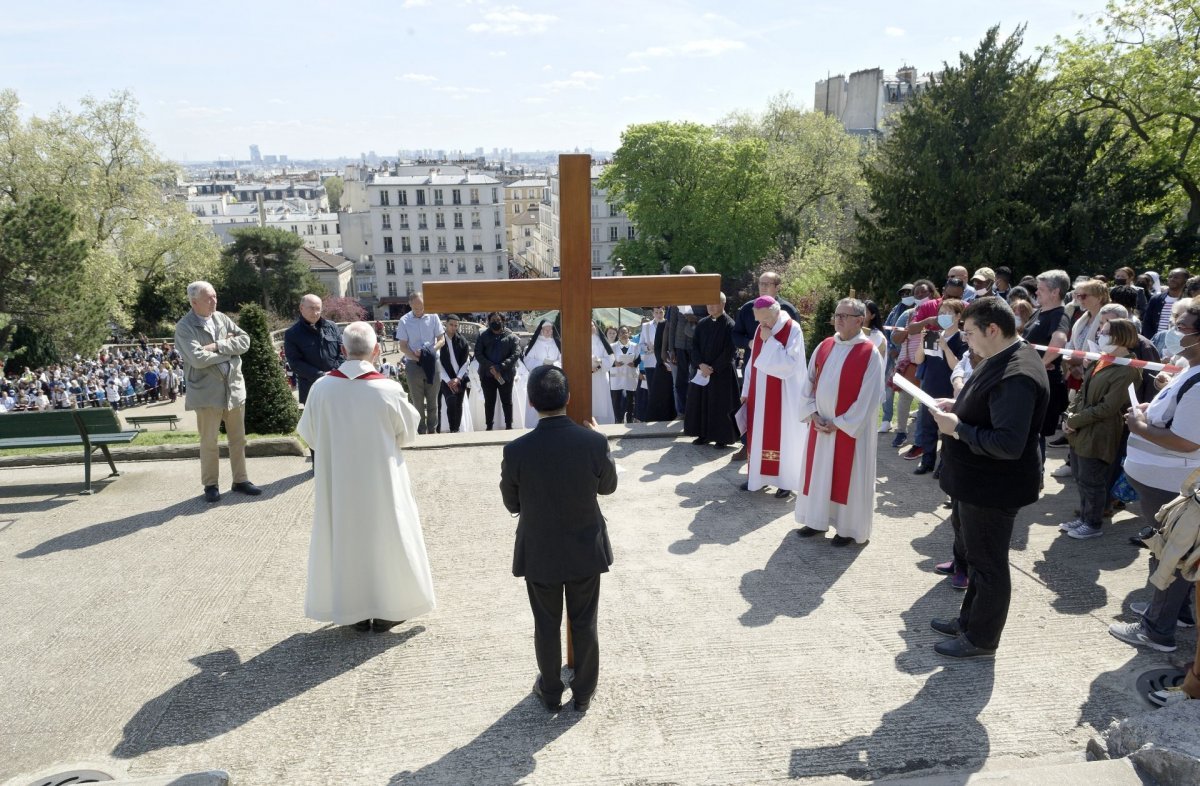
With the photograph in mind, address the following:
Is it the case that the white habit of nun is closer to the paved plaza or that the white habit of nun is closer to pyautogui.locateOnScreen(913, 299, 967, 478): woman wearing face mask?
the paved plaza

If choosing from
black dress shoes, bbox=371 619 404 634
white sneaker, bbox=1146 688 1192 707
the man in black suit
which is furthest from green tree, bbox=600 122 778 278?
the man in black suit

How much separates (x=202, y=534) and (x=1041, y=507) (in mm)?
6795

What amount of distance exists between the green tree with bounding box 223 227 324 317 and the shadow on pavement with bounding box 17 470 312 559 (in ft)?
187

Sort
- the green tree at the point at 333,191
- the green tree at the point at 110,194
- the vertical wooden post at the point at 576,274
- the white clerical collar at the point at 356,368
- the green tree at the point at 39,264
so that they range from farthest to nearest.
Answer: the green tree at the point at 333,191 → the green tree at the point at 110,194 → the green tree at the point at 39,264 → the white clerical collar at the point at 356,368 → the vertical wooden post at the point at 576,274

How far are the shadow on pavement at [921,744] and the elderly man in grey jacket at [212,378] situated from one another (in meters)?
5.53

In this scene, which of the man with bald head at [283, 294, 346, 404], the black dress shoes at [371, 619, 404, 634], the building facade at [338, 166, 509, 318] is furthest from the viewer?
the building facade at [338, 166, 509, 318]

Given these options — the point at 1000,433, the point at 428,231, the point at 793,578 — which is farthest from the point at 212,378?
the point at 428,231

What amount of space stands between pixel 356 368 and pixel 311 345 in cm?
321

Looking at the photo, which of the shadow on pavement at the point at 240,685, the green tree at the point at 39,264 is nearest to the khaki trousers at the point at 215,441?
the shadow on pavement at the point at 240,685

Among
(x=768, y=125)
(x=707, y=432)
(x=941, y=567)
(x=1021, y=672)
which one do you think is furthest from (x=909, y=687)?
(x=768, y=125)

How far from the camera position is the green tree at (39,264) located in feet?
99.6

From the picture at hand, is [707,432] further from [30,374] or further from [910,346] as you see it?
[30,374]

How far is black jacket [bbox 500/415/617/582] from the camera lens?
378 centimetres

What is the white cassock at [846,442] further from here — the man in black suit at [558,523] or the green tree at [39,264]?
the green tree at [39,264]
